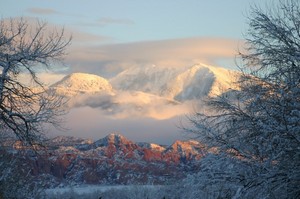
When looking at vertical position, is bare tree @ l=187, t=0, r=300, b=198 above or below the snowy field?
above

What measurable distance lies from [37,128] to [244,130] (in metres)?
6.77

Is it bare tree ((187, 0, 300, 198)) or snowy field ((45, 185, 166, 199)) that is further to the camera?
snowy field ((45, 185, 166, 199))

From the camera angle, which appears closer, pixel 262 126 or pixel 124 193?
pixel 262 126

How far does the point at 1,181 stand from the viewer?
19.3m

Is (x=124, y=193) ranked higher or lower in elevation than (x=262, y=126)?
lower

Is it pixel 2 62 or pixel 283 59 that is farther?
pixel 283 59

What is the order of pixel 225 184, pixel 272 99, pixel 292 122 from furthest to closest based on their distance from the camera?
pixel 225 184
pixel 272 99
pixel 292 122

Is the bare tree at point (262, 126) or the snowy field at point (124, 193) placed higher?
the bare tree at point (262, 126)

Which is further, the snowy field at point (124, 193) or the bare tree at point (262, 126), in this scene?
the snowy field at point (124, 193)

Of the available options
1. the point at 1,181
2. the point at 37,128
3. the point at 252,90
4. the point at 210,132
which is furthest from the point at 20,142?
the point at 252,90

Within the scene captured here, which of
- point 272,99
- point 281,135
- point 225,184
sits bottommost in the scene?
point 225,184

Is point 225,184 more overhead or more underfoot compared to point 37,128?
more underfoot

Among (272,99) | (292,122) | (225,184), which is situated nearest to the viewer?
(292,122)

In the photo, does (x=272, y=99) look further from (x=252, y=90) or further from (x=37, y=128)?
(x=37, y=128)
